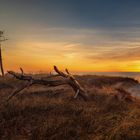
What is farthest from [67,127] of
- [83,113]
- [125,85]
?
[125,85]

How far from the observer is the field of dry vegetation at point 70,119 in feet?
42.5

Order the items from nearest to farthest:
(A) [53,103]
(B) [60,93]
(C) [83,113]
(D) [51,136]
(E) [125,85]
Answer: (D) [51,136], (C) [83,113], (A) [53,103], (B) [60,93], (E) [125,85]

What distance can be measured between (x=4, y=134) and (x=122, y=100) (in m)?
9.07

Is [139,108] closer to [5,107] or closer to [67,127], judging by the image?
[67,127]

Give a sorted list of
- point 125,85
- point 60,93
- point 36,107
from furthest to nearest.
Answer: point 125,85, point 60,93, point 36,107

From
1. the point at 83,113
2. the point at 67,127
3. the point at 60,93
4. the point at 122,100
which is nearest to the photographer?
the point at 67,127

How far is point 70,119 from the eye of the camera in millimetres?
15000

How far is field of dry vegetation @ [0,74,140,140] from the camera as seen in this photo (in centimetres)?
1295

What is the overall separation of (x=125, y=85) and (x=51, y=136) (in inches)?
705

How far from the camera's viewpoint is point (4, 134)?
13.3 metres

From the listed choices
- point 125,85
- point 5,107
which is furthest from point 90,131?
point 125,85

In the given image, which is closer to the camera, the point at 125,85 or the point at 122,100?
the point at 122,100

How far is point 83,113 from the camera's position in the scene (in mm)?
16109

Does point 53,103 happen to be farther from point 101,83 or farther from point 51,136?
point 101,83
